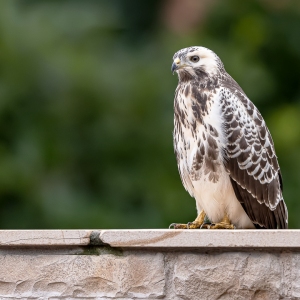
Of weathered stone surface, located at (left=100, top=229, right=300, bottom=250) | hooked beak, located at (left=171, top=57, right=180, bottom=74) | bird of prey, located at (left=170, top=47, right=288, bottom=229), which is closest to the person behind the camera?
weathered stone surface, located at (left=100, top=229, right=300, bottom=250)

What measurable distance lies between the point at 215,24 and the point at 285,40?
3.03 feet

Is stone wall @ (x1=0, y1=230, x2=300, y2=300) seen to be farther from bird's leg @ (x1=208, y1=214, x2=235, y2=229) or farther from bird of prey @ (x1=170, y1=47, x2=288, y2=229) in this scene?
bird's leg @ (x1=208, y1=214, x2=235, y2=229)

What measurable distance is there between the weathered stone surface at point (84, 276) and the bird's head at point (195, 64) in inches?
64.4

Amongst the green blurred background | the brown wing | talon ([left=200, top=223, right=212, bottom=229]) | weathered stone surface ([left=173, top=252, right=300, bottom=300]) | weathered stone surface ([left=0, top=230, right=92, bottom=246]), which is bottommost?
weathered stone surface ([left=173, top=252, right=300, bottom=300])

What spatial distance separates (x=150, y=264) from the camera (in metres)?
4.43

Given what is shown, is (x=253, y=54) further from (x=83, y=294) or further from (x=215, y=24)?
(x=83, y=294)

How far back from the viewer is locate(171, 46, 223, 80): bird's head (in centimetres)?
579

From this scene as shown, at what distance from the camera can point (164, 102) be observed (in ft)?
36.2

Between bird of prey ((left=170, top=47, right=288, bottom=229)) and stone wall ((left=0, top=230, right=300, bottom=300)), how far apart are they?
103 cm

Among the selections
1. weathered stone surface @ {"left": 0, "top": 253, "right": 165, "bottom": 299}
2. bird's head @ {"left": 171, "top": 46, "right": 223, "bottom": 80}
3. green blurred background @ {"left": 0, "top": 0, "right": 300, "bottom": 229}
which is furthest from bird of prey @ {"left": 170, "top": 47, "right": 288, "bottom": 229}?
green blurred background @ {"left": 0, "top": 0, "right": 300, "bottom": 229}

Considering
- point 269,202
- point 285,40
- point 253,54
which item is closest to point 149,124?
point 253,54

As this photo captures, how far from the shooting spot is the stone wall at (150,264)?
433 cm

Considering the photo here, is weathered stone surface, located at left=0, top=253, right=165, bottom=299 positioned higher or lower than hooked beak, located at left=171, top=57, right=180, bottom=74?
lower

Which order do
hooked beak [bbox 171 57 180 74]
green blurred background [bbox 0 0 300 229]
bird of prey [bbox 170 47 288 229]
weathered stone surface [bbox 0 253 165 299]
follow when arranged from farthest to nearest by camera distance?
green blurred background [bbox 0 0 300 229], hooked beak [bbox 171 57 180 74], bird of prey [bbox 170 47 288 229], weathered stone surface [bbox 0 253 165 299]
